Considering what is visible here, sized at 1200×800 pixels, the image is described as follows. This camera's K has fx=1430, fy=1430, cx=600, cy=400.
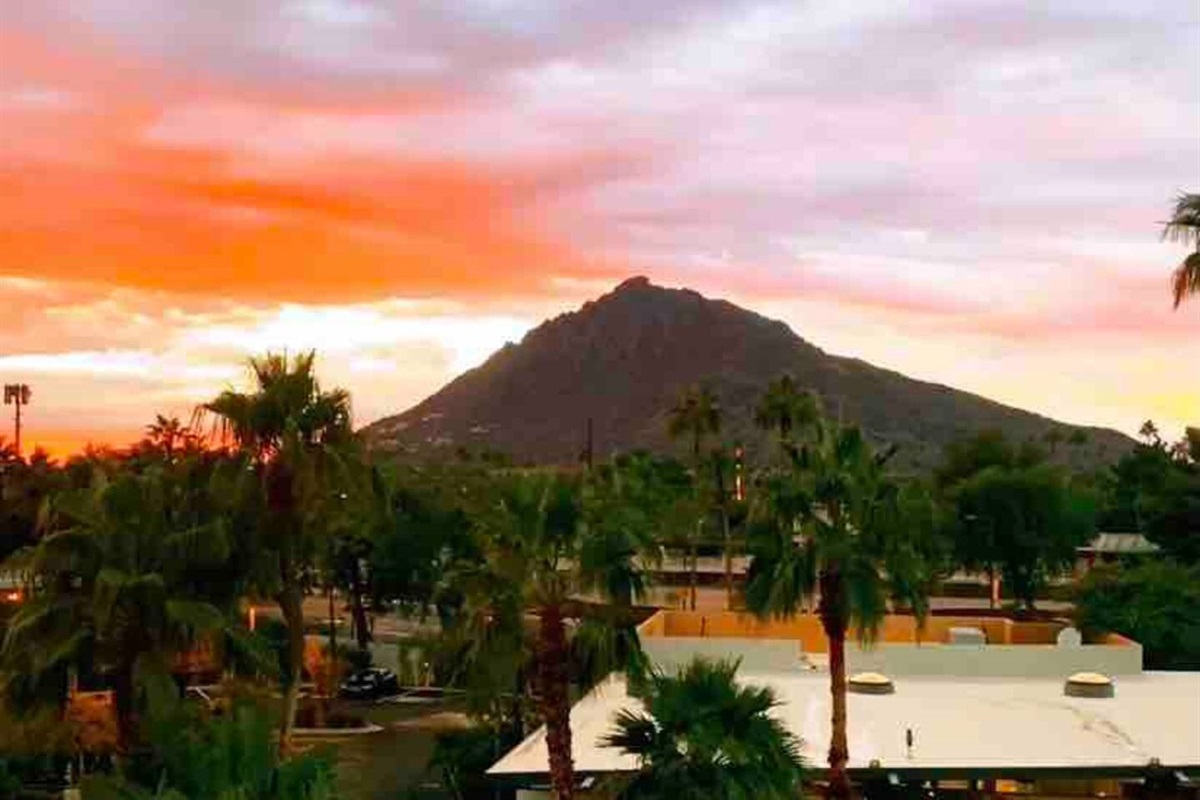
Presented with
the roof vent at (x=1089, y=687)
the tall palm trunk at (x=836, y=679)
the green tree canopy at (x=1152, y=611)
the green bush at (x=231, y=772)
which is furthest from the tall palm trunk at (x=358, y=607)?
the green bush at (x=231, y=772)

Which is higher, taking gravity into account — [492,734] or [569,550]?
[569,550]

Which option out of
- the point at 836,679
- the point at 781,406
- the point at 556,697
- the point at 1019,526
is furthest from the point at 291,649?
the point at 781,406

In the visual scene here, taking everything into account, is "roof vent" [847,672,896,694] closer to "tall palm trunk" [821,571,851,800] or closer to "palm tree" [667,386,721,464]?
"tall palm trunk" [821,571,851,800]

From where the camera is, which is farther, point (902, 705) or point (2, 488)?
point (2, 488)

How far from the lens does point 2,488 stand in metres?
61.6

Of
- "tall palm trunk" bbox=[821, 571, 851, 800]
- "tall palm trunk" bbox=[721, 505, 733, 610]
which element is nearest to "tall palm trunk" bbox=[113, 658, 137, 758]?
"tall palm trunk" bbox=[821, 571, 851, 800]

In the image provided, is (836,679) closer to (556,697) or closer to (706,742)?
(556,697)

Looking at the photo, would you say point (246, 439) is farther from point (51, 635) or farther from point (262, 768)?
point (262, 768)

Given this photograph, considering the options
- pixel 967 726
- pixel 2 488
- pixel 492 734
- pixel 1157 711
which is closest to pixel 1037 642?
pixel 1157 711

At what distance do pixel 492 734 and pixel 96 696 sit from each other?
1129cm

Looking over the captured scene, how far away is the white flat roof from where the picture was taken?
23438 millimetres

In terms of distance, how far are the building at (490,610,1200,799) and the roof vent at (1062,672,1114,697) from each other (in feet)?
0.16

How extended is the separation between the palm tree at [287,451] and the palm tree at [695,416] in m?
80.9

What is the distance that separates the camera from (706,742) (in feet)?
55.9
